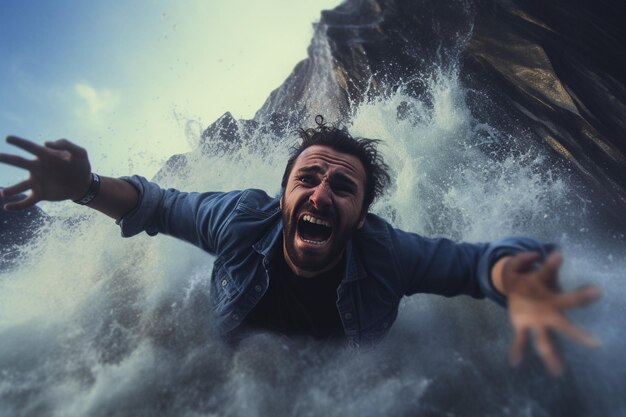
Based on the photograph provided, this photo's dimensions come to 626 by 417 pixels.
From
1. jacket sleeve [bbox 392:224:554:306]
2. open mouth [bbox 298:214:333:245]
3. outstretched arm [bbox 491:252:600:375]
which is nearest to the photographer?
outstretched arm [bbox 491:252:600:375]

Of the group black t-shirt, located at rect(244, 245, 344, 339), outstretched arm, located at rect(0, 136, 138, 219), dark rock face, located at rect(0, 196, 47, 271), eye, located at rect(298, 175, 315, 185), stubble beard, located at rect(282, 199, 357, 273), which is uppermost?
outstretched arm, located at rect(0, 136, 138, 219)

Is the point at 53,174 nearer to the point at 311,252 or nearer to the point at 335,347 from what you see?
Result: the point at 311,252

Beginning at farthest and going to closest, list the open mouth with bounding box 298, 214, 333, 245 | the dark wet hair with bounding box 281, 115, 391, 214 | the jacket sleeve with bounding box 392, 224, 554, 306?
the dark wet hair with bounding box 281, 115, 391, 214, the open mouth with bounding box 298, 214, 333, 245, the jacket sleeve with bounding box 392, 224, 554, 306

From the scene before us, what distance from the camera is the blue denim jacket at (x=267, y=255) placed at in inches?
87.2

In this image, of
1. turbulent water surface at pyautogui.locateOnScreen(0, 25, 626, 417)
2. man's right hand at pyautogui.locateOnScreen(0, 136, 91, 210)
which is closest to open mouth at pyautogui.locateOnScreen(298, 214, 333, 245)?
turbulent water surface at pyautogui.locateOnScreen(0, 25, 626, 417)

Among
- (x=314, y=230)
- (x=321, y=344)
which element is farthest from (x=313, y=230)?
(x=321, y=344)

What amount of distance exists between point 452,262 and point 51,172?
222cm

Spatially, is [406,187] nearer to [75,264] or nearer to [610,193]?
[610,193]

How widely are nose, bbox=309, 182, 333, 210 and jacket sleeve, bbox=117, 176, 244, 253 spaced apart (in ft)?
1.90

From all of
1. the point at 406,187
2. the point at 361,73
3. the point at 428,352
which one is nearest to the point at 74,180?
the point at 428,352

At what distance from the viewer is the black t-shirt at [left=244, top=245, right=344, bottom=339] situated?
238cm

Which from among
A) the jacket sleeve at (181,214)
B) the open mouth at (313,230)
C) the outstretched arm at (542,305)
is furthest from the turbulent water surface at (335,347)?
the jacket sleeve at (181,214)

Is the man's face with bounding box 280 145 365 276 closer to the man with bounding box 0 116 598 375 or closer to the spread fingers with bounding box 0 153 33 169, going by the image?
the man with bounding box 0 116 598 375

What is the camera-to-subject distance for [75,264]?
547cm
